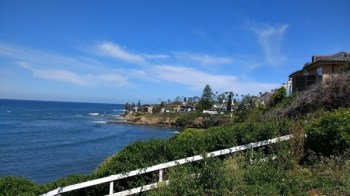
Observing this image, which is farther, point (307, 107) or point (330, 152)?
point (307, 107)

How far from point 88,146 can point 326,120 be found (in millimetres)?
37931

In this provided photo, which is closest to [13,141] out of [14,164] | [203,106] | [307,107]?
[14,164]

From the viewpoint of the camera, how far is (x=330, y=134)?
33.4 ft

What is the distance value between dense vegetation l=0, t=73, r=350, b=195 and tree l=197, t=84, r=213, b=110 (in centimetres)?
10792

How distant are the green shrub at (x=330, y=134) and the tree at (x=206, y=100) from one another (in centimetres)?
10779

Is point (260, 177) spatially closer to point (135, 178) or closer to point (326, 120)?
point (135, 178)

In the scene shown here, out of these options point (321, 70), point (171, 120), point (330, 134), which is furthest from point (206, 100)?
point (330, 134)

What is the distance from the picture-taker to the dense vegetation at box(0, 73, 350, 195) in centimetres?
712

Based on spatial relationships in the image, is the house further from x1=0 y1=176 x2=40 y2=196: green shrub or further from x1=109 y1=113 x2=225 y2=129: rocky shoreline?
x1=109 y1=113 x2=225 y2=129: rocky shoreline

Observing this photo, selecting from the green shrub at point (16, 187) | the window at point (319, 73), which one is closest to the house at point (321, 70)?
the window at point (319, 73)

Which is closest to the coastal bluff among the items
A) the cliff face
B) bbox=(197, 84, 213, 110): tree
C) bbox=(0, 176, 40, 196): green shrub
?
the cliff face

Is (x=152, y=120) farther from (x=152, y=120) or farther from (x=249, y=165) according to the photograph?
(x=249, y=165)

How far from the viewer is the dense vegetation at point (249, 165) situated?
7.12 metres

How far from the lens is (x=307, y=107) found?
17.0m
